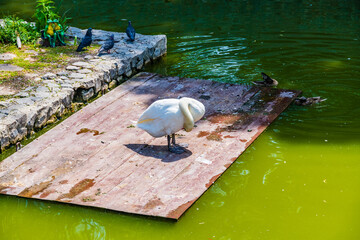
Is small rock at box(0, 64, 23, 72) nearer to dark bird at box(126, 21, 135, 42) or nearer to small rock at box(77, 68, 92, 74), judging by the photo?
small rock at box(77, 68, 92, 74)

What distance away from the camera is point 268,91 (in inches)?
297

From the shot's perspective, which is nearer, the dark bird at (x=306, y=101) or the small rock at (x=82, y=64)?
the dark bird at (x=306, y=101)

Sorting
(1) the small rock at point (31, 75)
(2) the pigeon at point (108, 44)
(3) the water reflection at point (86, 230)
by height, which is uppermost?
(2) the pigeon at point (108, 44)

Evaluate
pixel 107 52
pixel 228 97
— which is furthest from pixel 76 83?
pixel 228 97

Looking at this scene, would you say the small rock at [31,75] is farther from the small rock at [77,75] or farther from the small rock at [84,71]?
the small rock at [84,71]

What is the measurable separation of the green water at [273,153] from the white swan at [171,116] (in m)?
0.75

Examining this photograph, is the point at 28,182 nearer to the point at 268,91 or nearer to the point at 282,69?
the point at 268,91

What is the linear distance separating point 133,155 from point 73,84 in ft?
6.80

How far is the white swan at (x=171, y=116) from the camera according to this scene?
5426mm

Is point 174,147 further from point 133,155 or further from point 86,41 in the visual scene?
point 86,41

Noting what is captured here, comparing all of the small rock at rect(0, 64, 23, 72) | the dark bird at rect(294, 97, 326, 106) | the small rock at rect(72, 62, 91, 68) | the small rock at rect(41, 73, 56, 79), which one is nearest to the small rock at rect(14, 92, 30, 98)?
the small rock at rect(41, 73, 56, 79)

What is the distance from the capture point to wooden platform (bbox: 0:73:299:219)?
497cm

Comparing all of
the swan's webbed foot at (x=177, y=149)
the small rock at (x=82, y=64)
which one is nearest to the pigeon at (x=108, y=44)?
the small rock at (x=82, y=64)

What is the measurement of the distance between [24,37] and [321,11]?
7.36 metres
